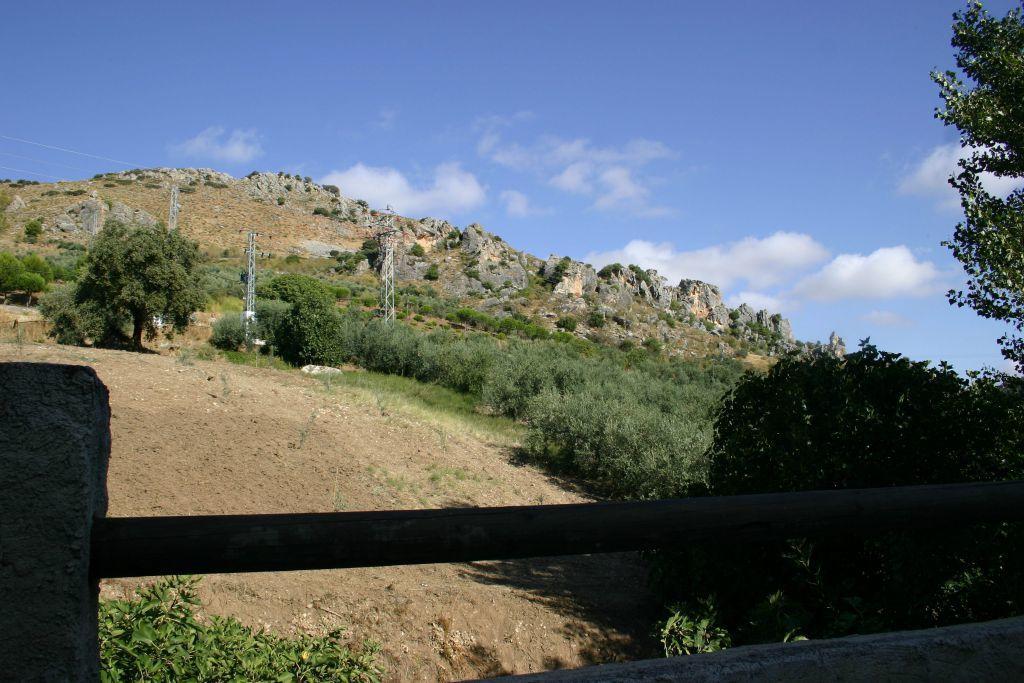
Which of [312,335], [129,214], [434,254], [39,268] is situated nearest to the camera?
[312,335]

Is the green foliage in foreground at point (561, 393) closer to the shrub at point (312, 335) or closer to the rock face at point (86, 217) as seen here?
the shrub at point (312, 335)

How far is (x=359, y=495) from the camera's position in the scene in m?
9.63

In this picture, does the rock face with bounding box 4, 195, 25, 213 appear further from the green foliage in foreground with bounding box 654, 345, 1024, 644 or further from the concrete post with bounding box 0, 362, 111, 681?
the concrete post with bounding box 0, 362, 111, 681

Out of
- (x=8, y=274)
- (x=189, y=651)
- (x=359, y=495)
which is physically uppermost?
(x=8, y=274)

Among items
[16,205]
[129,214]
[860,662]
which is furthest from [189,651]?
[129,214]

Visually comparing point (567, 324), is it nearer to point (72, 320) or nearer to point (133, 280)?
point (133, 280)

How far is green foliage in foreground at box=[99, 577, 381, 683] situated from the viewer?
2795 millimetres

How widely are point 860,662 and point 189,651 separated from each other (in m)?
2.53

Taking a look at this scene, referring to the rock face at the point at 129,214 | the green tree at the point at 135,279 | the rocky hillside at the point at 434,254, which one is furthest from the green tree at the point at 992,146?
the rock face at the point at 129,214

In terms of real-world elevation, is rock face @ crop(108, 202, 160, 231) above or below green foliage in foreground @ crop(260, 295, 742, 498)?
above

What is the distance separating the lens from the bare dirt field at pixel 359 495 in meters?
6.07

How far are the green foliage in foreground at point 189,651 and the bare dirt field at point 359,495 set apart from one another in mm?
2059

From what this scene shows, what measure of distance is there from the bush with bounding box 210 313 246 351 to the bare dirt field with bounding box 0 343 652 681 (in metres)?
11.2

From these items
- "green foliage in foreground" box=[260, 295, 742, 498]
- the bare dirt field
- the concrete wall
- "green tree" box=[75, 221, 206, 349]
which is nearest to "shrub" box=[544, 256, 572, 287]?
"green foliage in foreground" box=[260, 295, 742, 498]
